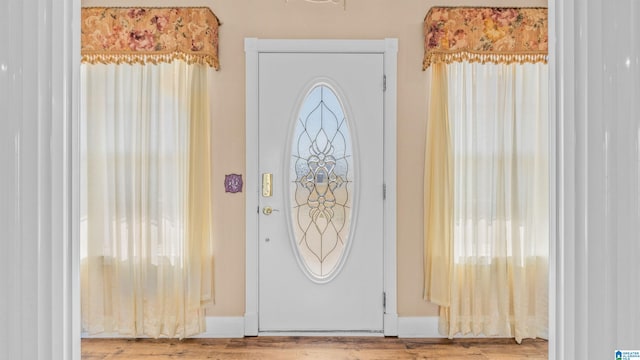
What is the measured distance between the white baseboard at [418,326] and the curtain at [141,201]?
149 centimetres

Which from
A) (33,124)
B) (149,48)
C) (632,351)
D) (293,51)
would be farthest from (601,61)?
(149,48)

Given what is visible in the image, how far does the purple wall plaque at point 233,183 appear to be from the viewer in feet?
9.80

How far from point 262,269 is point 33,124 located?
8.36 ft

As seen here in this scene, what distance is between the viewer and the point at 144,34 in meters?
2.79

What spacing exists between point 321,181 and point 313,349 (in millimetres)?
1182

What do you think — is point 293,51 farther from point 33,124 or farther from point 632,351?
point 632,351

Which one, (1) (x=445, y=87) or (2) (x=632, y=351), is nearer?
(2) (x=632, y=351)

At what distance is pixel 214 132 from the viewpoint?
2986mm

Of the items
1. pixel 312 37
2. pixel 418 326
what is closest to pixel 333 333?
pixel 418 326

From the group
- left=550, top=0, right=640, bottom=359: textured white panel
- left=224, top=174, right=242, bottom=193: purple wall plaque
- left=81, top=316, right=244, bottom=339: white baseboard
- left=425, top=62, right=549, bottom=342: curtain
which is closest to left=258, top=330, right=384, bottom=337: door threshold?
left=81, top=316, right=244, bottom=339: white baseboard

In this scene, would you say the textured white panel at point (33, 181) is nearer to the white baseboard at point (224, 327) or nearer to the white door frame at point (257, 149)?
the white door frame at point (257, 149)

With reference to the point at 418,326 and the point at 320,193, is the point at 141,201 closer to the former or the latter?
the point at 320,193

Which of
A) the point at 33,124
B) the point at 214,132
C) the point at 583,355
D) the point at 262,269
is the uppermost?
the point at 214,132

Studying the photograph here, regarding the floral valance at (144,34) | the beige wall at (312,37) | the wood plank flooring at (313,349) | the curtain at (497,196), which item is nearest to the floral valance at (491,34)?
the curtain at (497,196)
